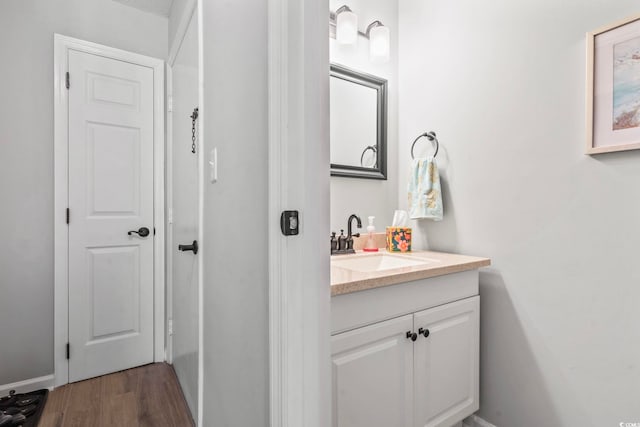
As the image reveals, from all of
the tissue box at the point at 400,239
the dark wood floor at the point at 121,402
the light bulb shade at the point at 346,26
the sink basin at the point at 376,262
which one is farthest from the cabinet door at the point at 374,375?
the light bulb shade at the point at 346,26

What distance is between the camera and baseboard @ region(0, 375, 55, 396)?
184cm

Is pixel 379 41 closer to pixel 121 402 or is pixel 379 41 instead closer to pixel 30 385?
pixel 121 402

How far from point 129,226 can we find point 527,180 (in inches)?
92.6

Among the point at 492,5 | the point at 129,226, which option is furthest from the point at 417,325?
the point at 129,226

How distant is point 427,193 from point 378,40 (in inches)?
37.4

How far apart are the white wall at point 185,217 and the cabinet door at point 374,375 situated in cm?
78

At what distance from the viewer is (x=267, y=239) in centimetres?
80

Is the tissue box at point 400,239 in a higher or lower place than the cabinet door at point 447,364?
higher

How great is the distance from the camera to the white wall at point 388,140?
6.04ft

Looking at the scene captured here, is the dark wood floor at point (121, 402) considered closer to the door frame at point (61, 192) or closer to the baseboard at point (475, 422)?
the door frame at point (61, 192)

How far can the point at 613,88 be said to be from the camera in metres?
1.20

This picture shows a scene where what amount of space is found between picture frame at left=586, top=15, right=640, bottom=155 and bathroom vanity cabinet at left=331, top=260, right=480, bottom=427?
72 cm

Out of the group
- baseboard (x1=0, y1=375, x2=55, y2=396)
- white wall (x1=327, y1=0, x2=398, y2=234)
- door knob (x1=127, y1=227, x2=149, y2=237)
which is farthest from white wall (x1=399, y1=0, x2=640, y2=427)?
baseboard (x1=0, y1=375, x2=55, y2=396)

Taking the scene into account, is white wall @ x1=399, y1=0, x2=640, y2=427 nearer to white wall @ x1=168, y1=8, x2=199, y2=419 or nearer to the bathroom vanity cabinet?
the bathroom vanity cabinet
